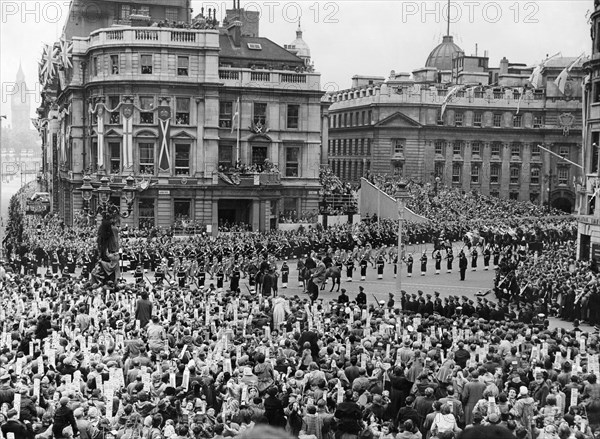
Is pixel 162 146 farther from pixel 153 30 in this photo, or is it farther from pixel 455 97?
pixel 455 97

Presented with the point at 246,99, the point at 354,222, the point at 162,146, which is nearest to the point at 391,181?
the point at 354,222

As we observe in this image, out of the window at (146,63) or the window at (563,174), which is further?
the window at (563,174)

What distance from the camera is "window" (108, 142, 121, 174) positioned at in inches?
2425

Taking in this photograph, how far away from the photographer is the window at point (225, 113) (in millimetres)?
64188

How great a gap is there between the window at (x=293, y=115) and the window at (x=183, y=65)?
27.2ft

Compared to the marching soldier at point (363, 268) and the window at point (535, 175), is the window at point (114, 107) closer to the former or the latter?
the marching soldier at point (363, 268)

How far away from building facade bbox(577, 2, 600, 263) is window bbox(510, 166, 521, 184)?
36.9 metres

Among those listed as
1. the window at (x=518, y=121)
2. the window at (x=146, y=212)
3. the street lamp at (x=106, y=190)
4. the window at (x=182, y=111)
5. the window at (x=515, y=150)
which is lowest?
the window at (x=146, y=212)

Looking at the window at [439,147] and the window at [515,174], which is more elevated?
the window at [439,147]

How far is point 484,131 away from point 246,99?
31.5 metres

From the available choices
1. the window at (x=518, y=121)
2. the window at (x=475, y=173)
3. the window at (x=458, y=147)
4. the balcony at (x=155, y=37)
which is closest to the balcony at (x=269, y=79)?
the balcony at (x=155, y=37)

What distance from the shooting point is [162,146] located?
201ft

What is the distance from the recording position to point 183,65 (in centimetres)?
6169

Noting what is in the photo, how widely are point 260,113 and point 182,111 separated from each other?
5.83m
